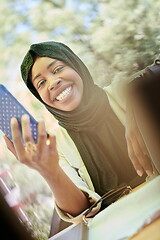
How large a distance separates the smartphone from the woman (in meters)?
0.01

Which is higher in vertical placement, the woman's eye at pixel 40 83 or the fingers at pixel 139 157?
the woman's eye at pixel 40 83

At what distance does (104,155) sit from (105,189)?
0.07 meters

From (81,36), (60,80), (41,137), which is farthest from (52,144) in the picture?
(81,36)

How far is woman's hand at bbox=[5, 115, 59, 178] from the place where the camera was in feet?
2.53

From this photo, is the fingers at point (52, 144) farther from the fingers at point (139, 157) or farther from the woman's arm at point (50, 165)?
the fingers at point (139, 157)

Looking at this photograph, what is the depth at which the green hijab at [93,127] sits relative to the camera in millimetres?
796

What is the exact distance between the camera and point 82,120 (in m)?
0.80

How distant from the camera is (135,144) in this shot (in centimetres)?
78

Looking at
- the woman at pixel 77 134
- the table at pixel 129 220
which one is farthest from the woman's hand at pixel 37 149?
the table at pixel 129 220

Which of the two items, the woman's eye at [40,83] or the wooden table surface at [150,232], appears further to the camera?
the woman's eye at [40,83]

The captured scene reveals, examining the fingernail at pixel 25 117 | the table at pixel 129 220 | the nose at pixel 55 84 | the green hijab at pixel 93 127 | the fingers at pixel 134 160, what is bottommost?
the table at pixel 129 220

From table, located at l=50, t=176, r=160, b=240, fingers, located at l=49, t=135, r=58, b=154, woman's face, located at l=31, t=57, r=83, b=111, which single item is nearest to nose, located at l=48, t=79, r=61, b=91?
woman's face, located at l=31, t=57, r=83, b=111

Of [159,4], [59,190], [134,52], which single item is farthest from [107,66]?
[59,190]

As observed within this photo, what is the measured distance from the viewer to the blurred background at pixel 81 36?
80 centimetres
